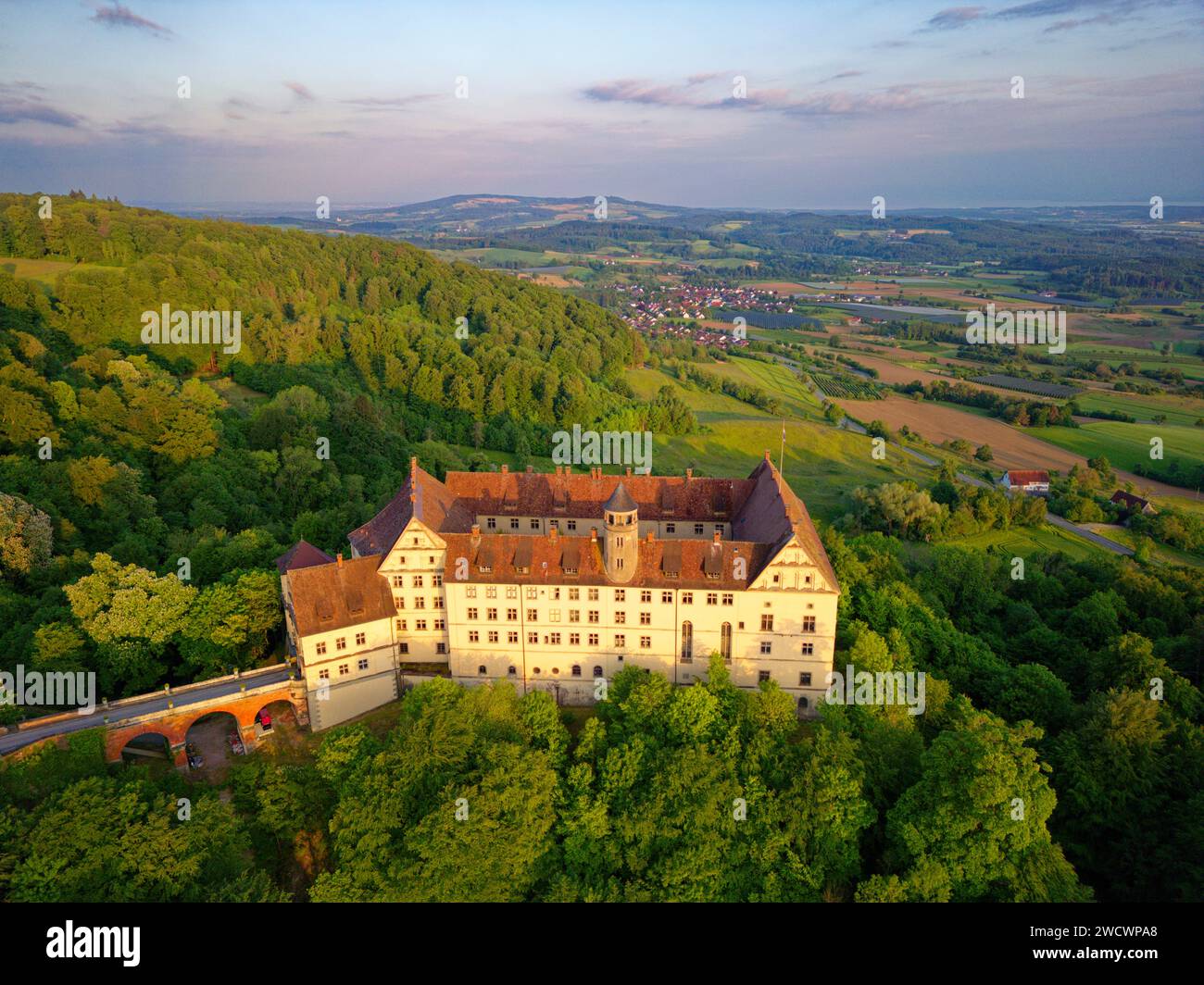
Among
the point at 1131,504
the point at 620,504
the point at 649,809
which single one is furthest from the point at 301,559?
the point at 1131,504

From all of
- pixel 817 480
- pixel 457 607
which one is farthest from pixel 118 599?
pixel 817 480

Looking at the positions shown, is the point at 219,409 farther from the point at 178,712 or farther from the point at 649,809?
the point at 649,809

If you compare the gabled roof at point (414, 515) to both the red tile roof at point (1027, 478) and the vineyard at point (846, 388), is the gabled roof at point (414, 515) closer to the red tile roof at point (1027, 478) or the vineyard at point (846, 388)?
the red tile roof at point (1027, 478)

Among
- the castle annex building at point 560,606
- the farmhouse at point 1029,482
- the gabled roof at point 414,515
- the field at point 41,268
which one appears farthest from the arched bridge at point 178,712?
the farmhouse at point 1029,482

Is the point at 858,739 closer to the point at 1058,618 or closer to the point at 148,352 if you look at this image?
the point at 1058,618

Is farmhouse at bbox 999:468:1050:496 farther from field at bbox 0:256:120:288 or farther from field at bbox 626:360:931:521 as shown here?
field at bbox 0:256:120:288

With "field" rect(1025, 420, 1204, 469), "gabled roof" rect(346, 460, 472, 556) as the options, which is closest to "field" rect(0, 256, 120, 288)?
"gabled roof" rect(346, 460, 472, 556)
